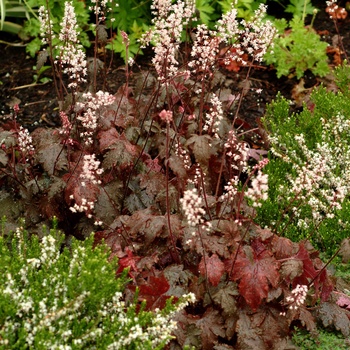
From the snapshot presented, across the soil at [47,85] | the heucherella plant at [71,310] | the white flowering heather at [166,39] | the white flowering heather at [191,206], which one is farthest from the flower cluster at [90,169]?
the soil at [47,85]

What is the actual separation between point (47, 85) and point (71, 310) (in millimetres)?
3371

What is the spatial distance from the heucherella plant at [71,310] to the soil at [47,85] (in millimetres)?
2471

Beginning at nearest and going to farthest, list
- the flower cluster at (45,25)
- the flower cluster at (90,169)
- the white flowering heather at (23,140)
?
the flower cluster at (90,169), the white flowering heather at (23,140), the flower cluster at (45,25)

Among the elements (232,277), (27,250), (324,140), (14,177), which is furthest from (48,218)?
(324,140)

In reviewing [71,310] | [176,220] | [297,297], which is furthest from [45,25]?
[297,297]

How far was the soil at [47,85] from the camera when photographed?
16.7 feet

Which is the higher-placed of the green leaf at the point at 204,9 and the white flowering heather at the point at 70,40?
the white flowering heather at the point at 70,40

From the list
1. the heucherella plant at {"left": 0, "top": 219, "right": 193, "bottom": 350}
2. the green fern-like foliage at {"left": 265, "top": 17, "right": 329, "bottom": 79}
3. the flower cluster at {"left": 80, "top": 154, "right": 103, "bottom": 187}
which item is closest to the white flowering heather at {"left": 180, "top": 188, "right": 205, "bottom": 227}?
the heucherella plant at {"left": 0, "top": 219, "right": 193, "bottom": 350}

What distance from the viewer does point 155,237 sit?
3.07 meters

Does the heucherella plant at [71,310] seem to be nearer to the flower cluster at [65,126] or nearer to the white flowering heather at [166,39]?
the flower cluster at [65,126]

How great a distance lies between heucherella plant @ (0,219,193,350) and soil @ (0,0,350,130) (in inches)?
97.3

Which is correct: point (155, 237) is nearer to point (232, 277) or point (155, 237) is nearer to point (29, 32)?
point (232, 277)

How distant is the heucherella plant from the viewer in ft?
7.86

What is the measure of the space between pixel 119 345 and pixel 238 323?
719 mm
